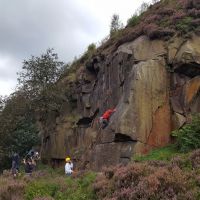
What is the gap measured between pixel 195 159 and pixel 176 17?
1197 cm

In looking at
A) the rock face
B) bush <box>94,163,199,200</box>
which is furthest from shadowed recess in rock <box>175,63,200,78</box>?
bush <box>94,163,199,200</box>

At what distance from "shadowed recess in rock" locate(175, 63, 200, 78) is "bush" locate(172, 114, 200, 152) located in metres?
3.20

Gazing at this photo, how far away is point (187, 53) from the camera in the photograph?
2364 cm

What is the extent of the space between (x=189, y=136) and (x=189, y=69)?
4.77m

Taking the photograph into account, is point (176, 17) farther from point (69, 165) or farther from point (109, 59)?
point (69, 165)

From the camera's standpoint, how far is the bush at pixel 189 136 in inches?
794

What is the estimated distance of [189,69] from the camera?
23.8 metres

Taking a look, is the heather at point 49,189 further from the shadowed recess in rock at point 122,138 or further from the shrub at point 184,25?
the shrub at point 184,25

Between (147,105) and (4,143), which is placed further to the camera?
(4,143)

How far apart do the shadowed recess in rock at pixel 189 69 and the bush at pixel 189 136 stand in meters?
3.20

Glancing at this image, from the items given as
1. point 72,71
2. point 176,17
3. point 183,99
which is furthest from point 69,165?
point 72,71

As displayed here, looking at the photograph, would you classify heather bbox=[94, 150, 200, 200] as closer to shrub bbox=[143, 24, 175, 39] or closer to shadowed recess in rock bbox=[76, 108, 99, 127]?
shrub bbox=[143, 24, 175, 39]

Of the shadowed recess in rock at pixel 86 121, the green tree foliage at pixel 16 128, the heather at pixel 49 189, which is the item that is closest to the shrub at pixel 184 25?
the shadowed recess in rock at pixel 86 121

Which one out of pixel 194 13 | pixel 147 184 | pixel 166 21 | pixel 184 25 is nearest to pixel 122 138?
pixel 184 25
